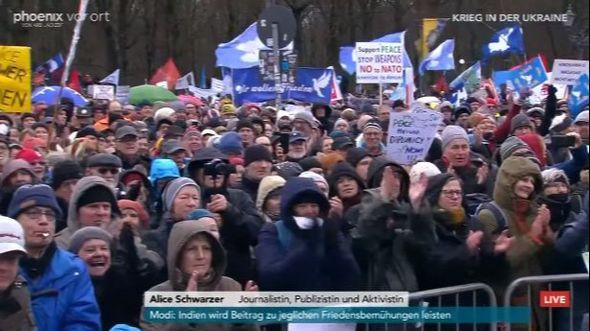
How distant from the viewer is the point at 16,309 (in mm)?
5574

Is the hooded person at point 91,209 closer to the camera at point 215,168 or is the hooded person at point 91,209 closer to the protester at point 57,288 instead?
the protester at point 57,288

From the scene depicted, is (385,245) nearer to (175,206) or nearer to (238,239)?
(238,239)

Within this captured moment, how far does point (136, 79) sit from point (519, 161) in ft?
138

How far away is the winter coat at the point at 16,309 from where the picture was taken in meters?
5.54

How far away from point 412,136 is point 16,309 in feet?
15.2

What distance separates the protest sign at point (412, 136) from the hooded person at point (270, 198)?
5.70 feet

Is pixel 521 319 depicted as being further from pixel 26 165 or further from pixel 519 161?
pixel 26 165

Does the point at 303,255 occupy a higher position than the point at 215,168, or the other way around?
the point at 215,168

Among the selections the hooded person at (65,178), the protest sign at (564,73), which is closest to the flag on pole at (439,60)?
the protest sign at (564,73)

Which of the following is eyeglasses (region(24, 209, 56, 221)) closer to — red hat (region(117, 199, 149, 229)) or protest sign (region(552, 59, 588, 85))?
red hat (region(117, 199, 149, 229))

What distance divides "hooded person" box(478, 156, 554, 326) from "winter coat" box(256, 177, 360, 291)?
840mm

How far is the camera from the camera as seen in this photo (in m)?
8.09

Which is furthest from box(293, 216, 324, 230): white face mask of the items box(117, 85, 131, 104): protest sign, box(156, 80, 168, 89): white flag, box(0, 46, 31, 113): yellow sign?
box(156, 80, 168, 89): white flag

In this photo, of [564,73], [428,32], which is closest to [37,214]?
[564,73]
